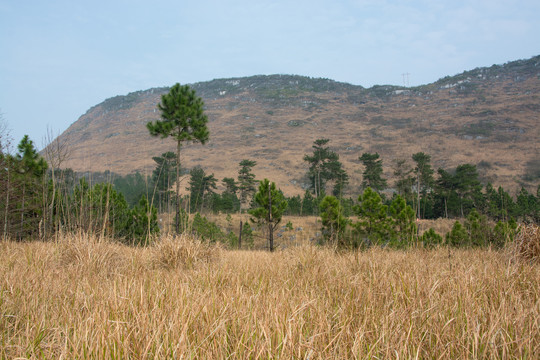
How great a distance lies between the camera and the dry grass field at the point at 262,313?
1.52 m

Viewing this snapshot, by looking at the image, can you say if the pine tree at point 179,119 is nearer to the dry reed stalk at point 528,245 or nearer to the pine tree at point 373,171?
the dry reed stalk at point 528,245

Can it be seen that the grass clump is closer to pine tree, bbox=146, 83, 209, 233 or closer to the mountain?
pine tree, bbox=146, 83, 209, 233

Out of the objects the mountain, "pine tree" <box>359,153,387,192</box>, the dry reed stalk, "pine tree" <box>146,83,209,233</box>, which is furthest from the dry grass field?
the mountain

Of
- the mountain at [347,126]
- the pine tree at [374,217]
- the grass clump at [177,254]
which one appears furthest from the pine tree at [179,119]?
the mountain at [347,126]

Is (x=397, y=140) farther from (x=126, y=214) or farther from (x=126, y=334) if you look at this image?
(x=126, y=334)

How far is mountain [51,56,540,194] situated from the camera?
7988 centimetres

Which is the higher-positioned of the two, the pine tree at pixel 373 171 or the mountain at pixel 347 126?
the mountain at pixel 347 126

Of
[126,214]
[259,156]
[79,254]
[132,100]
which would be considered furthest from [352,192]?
[132,100]

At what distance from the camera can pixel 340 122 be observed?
130875mm

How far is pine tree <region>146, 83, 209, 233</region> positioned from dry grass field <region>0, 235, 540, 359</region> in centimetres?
1233

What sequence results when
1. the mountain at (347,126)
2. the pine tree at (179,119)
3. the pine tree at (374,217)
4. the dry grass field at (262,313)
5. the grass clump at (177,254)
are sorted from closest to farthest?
1. the dry grass field at (262,313)
2. the grass clump at (177,254)
3. the pine tree at (179,119)
4. the pine tree at (374,217)
5. the mountain at (347,126)

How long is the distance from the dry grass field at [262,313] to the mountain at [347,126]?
4454cm

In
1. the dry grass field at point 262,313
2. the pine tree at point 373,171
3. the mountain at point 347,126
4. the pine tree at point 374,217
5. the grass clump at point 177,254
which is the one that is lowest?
the pine tree at point 374,217

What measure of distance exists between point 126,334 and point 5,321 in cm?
110
